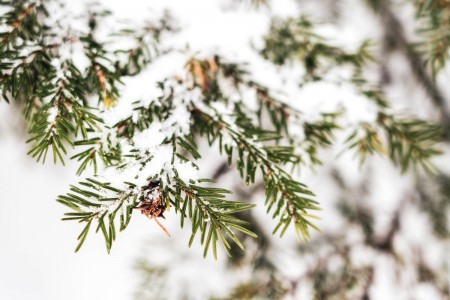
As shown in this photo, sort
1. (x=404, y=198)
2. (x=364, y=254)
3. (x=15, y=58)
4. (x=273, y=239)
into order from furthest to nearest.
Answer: (x=404, y=198)
(x=273, y=239)
(x=364, y=254)
(x=15, y=58)

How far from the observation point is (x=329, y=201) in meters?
2.25

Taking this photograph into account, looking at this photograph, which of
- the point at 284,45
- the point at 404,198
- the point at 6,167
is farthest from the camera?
the point at 6,167

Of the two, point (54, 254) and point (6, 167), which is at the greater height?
point (6, 167)

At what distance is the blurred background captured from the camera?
1010mm

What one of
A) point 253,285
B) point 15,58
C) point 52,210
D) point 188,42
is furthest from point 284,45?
point 52,210

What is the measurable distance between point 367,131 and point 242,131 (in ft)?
1.38

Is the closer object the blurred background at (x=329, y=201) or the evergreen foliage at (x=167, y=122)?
the evergreen foliage at (x=167, y=122)

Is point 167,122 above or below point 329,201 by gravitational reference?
above

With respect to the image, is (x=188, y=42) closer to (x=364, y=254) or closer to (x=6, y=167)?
(x=364, y=254)

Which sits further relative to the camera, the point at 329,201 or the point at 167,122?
the point at 329,201

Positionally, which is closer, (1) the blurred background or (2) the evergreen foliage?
(2) the evergreen foliage

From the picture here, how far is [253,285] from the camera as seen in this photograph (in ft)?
5.55

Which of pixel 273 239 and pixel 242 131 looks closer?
pixel 242 131

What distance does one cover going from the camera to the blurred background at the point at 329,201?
3.31 feet
